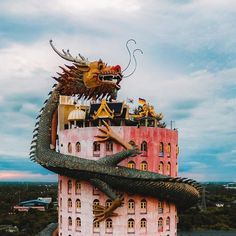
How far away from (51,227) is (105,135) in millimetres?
9453

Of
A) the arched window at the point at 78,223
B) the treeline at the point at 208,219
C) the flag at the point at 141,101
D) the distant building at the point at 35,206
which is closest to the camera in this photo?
the arched window at the point at 78,223

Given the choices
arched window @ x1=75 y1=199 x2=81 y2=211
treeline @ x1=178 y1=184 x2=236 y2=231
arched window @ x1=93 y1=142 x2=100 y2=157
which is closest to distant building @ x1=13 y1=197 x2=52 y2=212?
treeline @ x1=178 y1=184 x2=236 y2=231

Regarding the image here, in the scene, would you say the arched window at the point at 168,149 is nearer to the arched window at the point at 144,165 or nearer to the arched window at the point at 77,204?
the arched window at the point at 144,165

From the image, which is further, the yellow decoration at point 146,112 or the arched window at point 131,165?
the yellow decoration at point 146,112

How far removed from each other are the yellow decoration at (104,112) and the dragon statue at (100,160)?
702 millimetres

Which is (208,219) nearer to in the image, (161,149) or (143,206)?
(161,149)

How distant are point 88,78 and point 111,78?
1356 mm

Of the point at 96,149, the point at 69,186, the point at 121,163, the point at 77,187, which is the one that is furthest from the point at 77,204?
the point at 121,163

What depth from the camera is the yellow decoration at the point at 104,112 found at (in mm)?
27688

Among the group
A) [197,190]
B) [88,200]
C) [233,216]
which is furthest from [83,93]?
[233,216]

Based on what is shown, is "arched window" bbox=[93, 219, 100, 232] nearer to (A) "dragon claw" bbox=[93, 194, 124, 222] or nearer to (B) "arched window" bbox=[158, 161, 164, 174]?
(A) "dragon claw" bbox=[93, 194, 124, 222]

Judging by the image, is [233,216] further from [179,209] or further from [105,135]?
[105,135]

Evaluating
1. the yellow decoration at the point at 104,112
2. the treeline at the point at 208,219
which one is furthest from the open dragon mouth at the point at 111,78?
the treeline at the point at 208,219

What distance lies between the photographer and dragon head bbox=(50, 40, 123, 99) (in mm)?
29344
